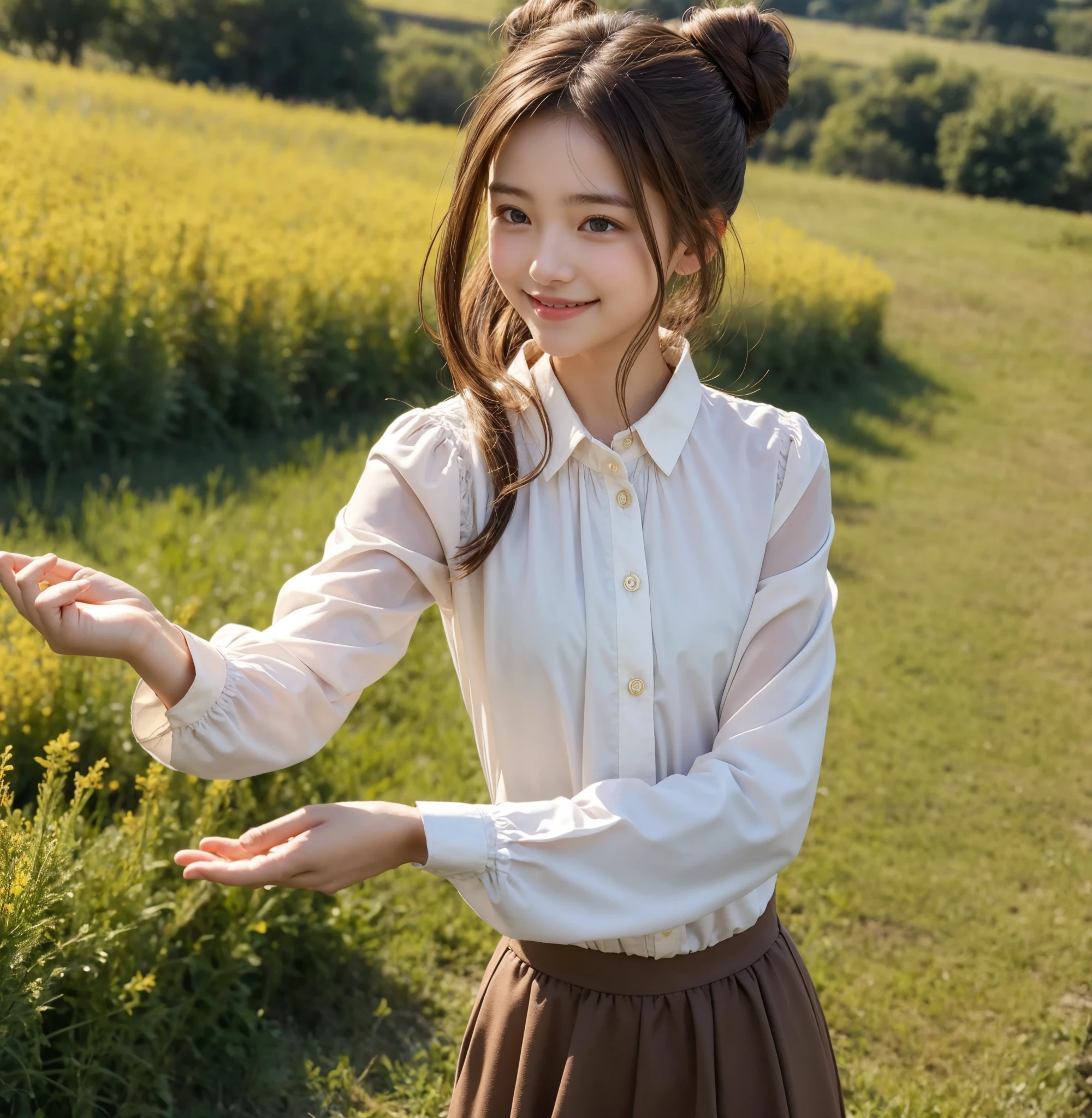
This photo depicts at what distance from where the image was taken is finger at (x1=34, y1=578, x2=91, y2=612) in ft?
3.60

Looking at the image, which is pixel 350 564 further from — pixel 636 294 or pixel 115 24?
pixel 115 24

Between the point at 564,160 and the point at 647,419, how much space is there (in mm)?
304

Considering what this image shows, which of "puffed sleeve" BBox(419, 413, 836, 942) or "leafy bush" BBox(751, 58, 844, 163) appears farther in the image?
"leafy bush" BBox(751, 58, 844, 163)

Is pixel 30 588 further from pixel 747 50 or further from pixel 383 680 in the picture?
pixel 383 680

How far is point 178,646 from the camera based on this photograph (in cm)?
118

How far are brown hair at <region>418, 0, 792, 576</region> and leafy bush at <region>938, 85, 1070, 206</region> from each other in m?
44.1

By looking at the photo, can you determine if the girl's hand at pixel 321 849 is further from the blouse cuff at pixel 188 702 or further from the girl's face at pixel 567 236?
the girl's face at pixel 567 236

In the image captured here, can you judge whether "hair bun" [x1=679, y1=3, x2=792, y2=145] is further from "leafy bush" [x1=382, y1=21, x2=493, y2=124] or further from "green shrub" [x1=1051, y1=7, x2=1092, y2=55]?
"green shrub" [x1=1051, y1=7, x2=1092, y2=55]

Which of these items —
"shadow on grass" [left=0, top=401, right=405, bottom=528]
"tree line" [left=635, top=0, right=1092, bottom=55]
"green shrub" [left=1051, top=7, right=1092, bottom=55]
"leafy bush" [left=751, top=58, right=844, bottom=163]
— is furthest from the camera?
"leafy bush" [left=751, top=58, right=844, bottom=163]

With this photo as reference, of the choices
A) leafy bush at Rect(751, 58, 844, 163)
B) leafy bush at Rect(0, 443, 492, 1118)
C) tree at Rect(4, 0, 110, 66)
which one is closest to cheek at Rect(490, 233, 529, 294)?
leafy bush at Rect(0, 443, 492, 1118)

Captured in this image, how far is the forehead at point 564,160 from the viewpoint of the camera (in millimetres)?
1247

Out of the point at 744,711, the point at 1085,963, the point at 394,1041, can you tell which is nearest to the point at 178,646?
the point at 744,711

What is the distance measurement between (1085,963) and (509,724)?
245cm

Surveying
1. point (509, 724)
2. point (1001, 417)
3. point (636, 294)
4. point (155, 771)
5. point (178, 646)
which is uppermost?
point (636, 294)
